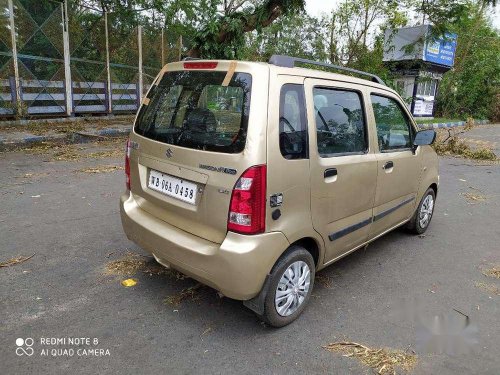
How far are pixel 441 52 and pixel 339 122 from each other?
Result: 19.7m

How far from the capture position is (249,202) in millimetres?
2352

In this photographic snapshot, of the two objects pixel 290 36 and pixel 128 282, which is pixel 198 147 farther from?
pixel 290 36

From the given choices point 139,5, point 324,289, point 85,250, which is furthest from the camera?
point 139,5

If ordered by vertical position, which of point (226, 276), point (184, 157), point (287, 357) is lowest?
point (287, 357)

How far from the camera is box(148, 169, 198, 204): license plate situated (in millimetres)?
2579

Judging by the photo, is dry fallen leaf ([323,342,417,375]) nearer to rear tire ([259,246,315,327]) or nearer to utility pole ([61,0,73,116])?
rear tire ([259,246,315,327])

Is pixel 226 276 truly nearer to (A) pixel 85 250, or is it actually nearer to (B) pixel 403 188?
(A) pixel 85 250

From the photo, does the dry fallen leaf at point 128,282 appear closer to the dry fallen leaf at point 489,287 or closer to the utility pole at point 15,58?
the dry fallen leaf at point 489,287

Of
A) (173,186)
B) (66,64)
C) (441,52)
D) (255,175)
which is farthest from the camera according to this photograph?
(441,52)

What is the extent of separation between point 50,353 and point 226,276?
118 centimetres

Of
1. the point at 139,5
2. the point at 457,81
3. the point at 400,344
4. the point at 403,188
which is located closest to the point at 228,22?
the point at 139,5

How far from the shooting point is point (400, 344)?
2.64 m

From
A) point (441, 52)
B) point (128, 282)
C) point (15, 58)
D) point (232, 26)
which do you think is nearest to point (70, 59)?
point (15, 58)

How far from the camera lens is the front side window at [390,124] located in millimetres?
3488
